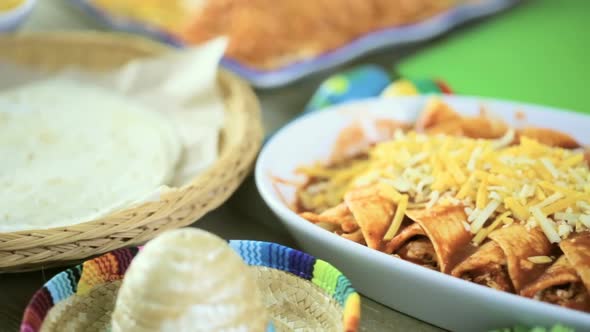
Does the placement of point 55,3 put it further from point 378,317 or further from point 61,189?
point 378,317

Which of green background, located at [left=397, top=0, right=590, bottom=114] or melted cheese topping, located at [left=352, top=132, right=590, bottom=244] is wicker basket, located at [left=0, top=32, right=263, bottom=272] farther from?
green background, located at [left=397, top=0, right=590, bottom=114]

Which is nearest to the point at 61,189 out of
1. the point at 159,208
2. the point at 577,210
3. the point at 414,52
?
the point at 159,208

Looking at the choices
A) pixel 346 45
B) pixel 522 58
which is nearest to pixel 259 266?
pixel 346 45

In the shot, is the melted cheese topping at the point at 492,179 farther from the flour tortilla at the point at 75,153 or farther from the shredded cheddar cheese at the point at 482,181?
the flour tortilla at the point at 75,153

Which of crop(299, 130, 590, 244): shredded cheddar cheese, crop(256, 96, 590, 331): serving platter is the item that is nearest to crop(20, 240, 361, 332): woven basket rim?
crop(256, 96, 590, 331): serving platter

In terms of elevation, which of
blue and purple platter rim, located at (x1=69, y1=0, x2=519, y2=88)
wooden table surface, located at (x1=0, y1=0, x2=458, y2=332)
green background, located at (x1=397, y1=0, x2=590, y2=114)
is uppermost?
blue and purple platter rim, located at (x1=69, y1=0, x2=519, y2=88)

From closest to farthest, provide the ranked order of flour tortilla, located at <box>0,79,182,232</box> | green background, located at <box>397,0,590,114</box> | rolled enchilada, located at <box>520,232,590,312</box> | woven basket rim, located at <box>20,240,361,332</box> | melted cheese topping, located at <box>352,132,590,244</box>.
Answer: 1. woven basket rim, located at <box>20,240,361,332</box>
2. rolled enchilada, located at <box>520,232,590,312</box>
3. melted cheese topping, located at <box>352,132,590,244</box>
4. flour tortilla, located at <box>0,79,182,232</box>
5. green background, located at <box>397,0,590,114</box>

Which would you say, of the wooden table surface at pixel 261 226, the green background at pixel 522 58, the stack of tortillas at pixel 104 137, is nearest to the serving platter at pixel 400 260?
the wooden table surface at pixel 261 226
